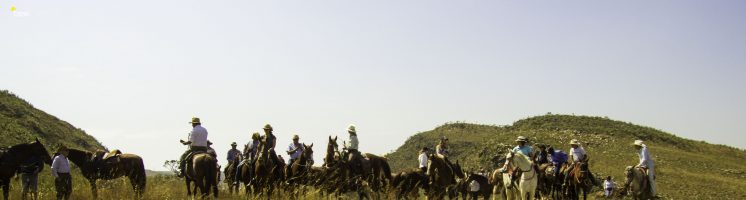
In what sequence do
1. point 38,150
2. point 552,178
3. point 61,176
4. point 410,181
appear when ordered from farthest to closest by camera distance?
point 552,178, point 410,181, point 38,150, point 61,176

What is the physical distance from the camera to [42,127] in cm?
3747

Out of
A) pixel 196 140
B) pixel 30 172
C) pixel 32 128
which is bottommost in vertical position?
pixel 30 172

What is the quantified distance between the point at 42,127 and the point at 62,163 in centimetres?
2794

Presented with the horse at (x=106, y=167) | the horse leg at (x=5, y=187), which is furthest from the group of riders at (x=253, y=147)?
the horse leg at (x=5, y=187)

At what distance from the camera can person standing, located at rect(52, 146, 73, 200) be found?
42.6ft

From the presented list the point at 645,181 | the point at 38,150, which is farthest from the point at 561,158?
the point at 38,150

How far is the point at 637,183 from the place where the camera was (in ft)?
55.0

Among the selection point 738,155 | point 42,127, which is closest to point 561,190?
point 42,127

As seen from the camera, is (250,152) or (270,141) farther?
(250,152)

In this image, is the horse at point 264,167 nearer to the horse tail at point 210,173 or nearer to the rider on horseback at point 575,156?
the horse tail at point 210,173

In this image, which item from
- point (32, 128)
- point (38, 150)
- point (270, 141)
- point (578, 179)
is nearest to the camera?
point (38, 150)

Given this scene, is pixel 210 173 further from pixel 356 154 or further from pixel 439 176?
pixel 439 176

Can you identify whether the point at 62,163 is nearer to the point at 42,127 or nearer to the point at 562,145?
the point at 42,127

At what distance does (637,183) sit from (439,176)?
19.1 ft
